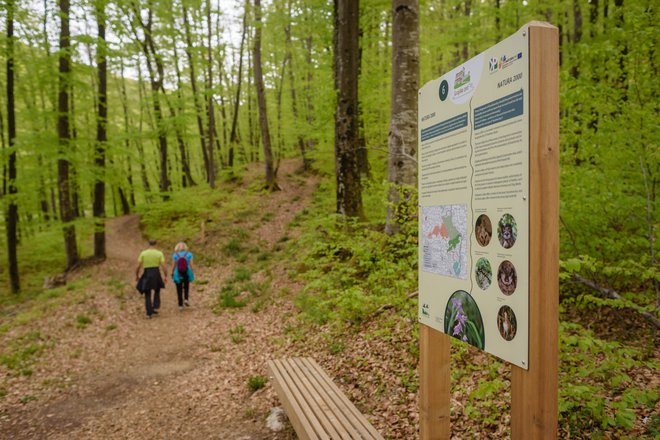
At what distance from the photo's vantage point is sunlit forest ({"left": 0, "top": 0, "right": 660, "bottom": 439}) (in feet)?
12.8

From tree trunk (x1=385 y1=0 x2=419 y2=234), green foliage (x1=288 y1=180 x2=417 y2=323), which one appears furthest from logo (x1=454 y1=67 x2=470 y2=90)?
tree trunk (x1=385 y1=0 x2=419 y2=234)

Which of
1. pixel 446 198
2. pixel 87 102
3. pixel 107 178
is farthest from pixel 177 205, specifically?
pixel 446 198

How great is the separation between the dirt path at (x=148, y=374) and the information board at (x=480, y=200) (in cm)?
297

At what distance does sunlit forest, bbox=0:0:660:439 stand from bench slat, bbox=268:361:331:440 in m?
0.73

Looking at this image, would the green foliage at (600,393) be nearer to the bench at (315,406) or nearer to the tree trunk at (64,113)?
the bench at (315,406)

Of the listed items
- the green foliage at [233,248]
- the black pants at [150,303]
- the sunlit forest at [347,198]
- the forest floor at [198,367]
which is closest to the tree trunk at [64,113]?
the sunlit forest at [347,198]

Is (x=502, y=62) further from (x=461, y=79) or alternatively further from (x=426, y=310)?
A: (x=426, y=310)

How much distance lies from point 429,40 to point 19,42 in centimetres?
1414

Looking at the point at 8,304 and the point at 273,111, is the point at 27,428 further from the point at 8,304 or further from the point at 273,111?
the point at 273,111

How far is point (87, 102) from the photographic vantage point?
1362cm

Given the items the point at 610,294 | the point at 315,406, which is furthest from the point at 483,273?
the point at 610,294

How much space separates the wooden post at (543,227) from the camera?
5.46 ft

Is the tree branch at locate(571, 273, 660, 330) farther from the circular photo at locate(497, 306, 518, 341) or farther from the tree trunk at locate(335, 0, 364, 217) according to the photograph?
the tree trunk at locate(335, 0, 364, 217)

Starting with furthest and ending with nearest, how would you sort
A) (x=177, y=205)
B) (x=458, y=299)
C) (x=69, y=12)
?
(x=177, y=205) < (x=69, y=12) < (x=458, y=299)
